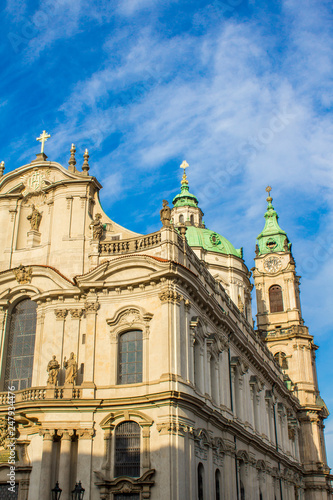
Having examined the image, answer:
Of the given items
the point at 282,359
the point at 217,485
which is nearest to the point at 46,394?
the point at 217,485

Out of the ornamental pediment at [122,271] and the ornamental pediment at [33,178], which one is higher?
the ornamental pediment at [33,178]

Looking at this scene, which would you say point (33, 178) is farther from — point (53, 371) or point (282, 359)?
point (282, 359)

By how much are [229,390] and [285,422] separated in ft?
61.4

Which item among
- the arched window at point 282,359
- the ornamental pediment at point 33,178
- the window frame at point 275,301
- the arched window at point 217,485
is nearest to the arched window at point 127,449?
the arched window at point 217,485

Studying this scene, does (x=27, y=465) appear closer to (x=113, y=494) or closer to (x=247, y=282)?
(x=113, y=494)

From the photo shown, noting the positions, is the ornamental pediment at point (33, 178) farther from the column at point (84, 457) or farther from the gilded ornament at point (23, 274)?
the column at point (84, 457)

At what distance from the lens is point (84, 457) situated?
2600 centimetres

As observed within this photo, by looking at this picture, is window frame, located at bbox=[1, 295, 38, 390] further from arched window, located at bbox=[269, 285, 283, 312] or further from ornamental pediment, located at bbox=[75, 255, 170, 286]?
arched window, located at bbox=[269, 285, 283, 312]

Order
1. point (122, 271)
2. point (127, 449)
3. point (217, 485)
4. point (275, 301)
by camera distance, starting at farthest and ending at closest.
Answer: point (275, 301), point (217, 485), point (122, 271), point (127, 449)

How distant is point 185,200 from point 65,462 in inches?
1436

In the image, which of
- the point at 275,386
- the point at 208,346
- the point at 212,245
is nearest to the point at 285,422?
the point at 275,386

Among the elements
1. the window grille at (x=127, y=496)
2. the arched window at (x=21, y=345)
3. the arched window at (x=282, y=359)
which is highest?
the arched window at (x=282, y=359)

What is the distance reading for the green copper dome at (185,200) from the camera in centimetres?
5891

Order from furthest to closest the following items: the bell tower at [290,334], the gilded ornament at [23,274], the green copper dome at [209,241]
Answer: the bell tower at [290,334] → the green copper dome at [209,241] → the gilded ornament at [23,274]
